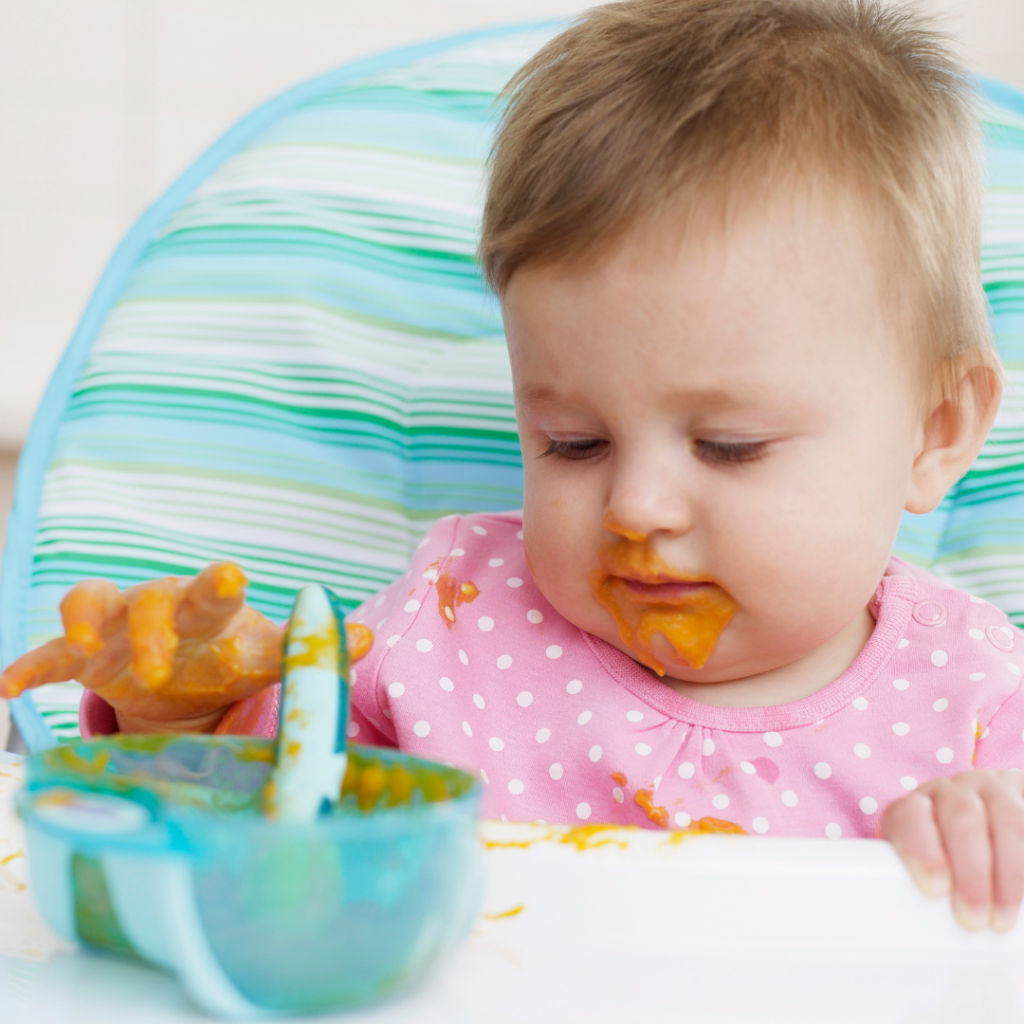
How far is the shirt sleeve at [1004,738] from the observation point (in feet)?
2.17

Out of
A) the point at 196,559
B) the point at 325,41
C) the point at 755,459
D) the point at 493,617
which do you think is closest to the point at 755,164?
the point at 755,459

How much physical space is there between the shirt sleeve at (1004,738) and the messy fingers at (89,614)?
49 cm

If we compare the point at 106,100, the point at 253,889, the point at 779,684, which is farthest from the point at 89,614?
the point at 106,100

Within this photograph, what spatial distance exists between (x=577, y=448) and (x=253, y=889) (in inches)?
14.7

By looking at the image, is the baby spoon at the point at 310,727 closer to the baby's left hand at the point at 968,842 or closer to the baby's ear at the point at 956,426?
the baby's left hand at the point at 968,842

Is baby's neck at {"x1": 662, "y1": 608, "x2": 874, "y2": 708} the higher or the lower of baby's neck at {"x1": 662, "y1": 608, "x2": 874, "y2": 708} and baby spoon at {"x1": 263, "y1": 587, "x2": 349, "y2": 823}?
the lower

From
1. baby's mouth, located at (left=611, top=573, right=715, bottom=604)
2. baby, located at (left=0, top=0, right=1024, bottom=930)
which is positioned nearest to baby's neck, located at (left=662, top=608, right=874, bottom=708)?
baby, located at (left=0, top=0, right=1024, bottom=930)

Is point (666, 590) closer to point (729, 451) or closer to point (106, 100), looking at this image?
point (729, 451)

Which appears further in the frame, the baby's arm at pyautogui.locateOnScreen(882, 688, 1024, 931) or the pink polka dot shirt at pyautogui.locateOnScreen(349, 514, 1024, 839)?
the pink polka dot shirt at pyautogui.locateOnScreen(349, 514, 1024, 839)

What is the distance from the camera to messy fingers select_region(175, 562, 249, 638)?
0.42m

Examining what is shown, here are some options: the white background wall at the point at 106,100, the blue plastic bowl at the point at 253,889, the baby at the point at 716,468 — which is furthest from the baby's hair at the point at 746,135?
the white background wall at the point at 106,100

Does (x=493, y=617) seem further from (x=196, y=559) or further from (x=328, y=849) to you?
(x=328, y=849)

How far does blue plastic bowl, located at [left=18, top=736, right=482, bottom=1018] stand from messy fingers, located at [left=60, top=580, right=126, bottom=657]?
93 mm

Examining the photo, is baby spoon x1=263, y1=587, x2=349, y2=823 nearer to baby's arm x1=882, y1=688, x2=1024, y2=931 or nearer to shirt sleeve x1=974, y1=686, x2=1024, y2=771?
baby's arm x1=882, y1=688, x2=1024, y2=931
